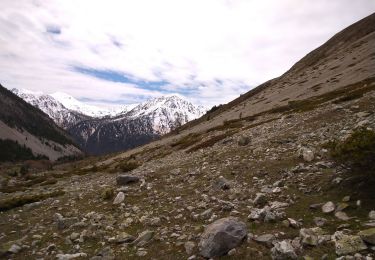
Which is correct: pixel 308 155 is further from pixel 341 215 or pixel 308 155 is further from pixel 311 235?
pixel 311 235

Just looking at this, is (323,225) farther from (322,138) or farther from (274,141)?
(274,141)

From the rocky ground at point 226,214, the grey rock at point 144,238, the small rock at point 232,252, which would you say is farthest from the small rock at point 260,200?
the grey rock at point 144,238

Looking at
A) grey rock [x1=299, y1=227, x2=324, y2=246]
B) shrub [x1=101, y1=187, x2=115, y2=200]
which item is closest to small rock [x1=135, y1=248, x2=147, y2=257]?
grey rock [x1=299, y1=227, x2=324, y2=246]

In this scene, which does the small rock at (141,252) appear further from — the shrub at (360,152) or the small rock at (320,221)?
the shrub at (360,152)

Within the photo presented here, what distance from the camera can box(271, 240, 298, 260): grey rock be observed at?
9.49 metres

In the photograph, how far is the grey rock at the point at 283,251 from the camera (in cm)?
949

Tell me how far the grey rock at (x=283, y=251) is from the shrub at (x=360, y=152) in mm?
4586

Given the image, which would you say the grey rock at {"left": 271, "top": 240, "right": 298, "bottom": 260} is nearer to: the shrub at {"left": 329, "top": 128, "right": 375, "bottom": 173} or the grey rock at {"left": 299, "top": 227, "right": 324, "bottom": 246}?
the grey rock at {"left": 299, "top": 227, "right": 324, "bottom": 246}

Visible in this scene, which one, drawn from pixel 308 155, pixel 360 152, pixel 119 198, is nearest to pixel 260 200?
pixel 360 152

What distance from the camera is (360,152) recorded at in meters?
12.1

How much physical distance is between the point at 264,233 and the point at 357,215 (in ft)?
10.3

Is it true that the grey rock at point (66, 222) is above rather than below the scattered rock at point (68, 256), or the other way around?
above

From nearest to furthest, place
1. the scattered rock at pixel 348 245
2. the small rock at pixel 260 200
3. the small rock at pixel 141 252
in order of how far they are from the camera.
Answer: the scattered rock at pixel 348 245, the small rock at pixel 141 252, the small rock at pixel 260 200

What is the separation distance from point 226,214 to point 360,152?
574cm
